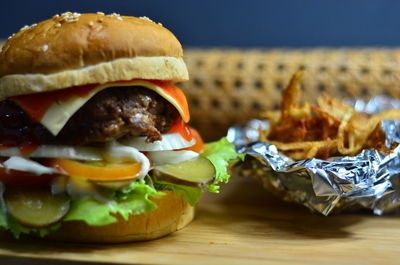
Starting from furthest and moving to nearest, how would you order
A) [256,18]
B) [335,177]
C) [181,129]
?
1. [256,18]
2. [181,129]
3. [335,177]

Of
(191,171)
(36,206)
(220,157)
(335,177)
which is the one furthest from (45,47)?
(335,177)


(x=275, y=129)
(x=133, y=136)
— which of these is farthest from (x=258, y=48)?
(x=133, y=136)

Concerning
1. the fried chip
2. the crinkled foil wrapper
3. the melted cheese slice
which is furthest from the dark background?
the melted cheese slice

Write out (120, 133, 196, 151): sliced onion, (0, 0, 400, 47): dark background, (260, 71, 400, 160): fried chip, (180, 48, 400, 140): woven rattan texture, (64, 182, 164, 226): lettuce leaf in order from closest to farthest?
(64, 182, 164, 226): lettuce leaf → (120, 133, 196, 151): sliced onion → (260, 71, 400, 160): fried chip → (180, 48, 400, 140): woven rattan texture → (0, 0, 400, 47): dark background

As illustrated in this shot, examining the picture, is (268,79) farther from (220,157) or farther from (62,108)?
(62,108)

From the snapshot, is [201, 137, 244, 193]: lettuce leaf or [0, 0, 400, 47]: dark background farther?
[0, 0, 400, 47]: dark background

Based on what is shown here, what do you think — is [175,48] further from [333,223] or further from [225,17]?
[225,17]

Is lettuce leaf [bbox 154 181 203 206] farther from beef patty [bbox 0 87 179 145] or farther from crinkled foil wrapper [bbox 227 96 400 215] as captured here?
crinkled foil wrapper [bbox 227 96 400 215]

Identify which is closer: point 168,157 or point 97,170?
point 97,170
